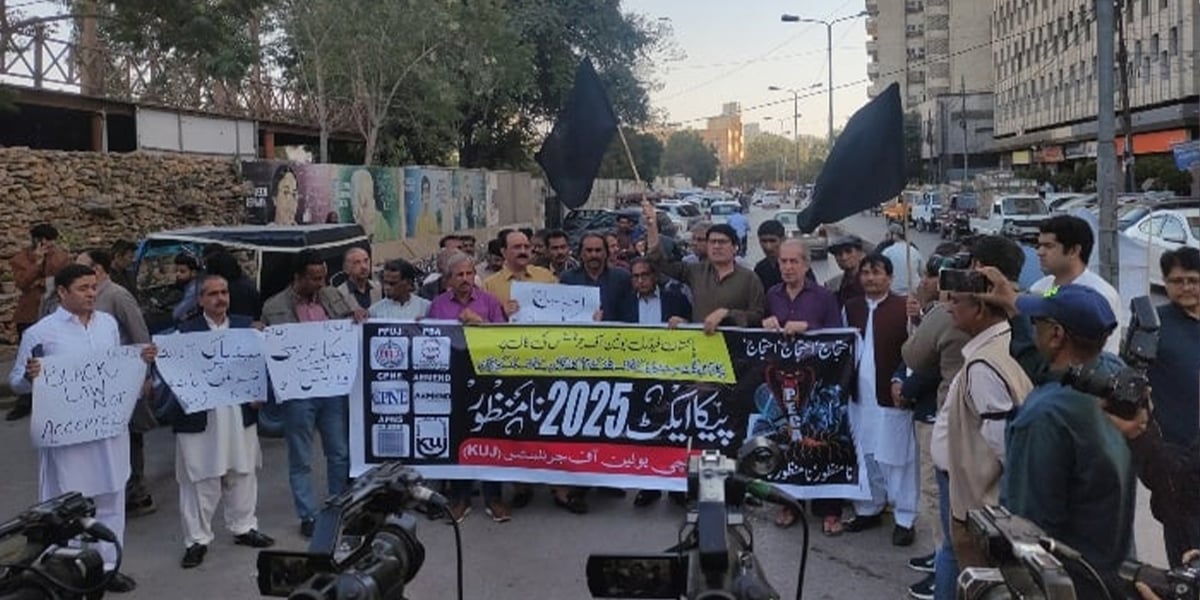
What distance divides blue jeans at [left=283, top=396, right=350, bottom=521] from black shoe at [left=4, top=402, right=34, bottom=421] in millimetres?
5388

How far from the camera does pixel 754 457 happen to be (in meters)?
2.93

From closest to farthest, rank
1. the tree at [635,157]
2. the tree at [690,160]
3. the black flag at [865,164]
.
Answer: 1. the black flag at [865,164]
2. the tree at [635,157]
3. the tree at [690,160]

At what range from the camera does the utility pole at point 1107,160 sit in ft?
45.0

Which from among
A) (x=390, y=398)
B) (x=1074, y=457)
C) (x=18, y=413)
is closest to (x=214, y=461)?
(x=390, y=398)

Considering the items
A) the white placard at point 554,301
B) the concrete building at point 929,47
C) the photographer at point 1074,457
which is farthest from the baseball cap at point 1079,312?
the concrete building at point 929,47

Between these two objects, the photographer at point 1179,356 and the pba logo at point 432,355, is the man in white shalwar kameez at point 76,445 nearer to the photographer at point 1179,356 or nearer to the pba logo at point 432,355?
the pba logo at point 432,355

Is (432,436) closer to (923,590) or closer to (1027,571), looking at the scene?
(923,590)

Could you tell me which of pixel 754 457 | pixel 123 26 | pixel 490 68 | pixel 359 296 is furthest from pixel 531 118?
pixel 754 457

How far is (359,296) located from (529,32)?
3328 cm

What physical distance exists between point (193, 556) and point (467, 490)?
1.80 m

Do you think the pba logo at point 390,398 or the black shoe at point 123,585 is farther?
the pba logo at point 390,398

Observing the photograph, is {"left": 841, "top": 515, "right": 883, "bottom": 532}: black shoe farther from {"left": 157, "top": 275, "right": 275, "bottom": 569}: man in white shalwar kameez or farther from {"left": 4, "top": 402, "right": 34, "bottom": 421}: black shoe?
{"left": 4, "top": 402, "right": 34, "bottom": 421}: black shoe

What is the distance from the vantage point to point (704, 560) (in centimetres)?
241

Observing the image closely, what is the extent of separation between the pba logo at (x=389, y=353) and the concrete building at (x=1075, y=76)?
34500mm
